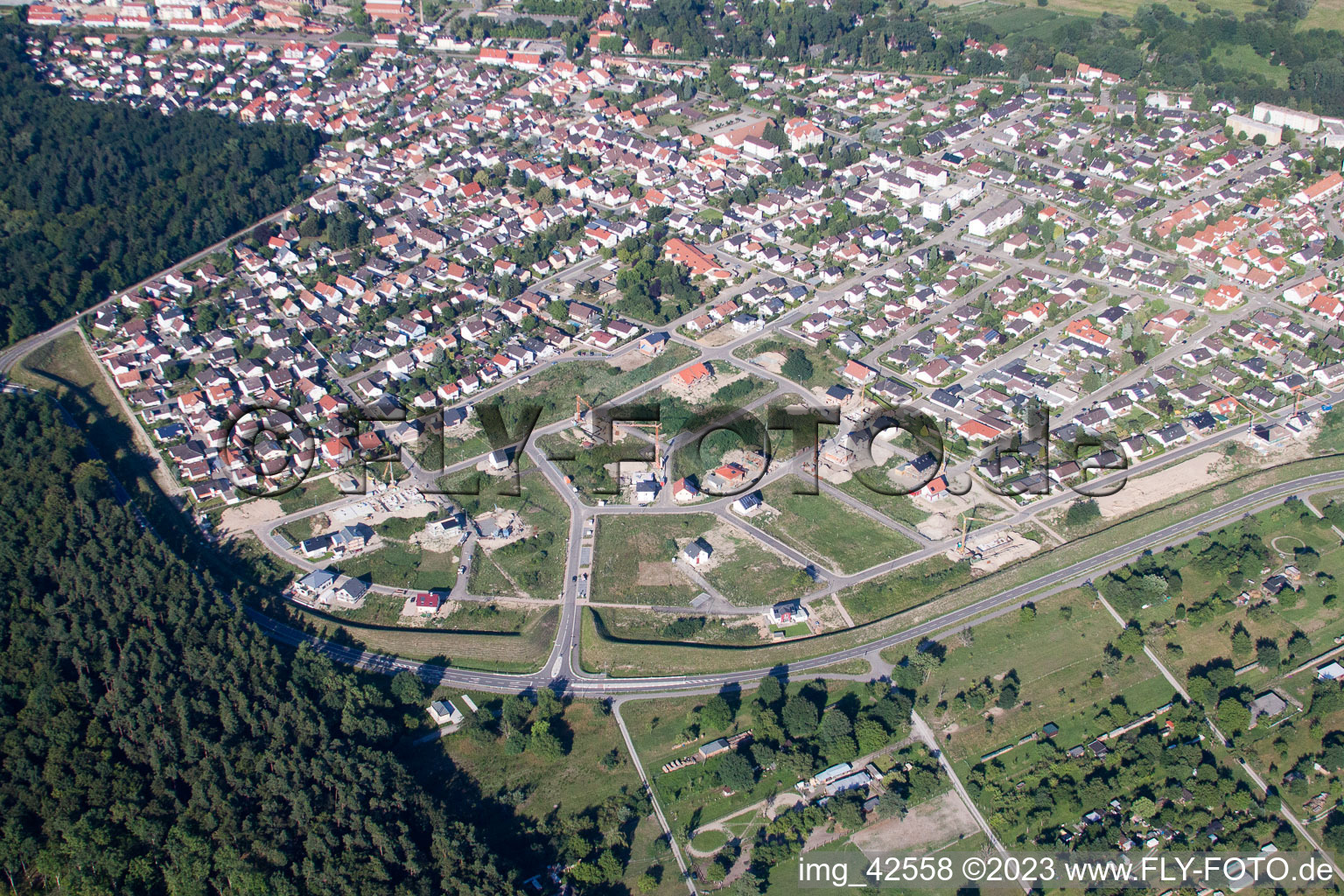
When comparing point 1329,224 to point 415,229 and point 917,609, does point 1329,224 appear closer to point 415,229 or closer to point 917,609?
point 917,609

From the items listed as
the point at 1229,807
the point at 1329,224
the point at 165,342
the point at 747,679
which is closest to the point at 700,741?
the point at 747,679

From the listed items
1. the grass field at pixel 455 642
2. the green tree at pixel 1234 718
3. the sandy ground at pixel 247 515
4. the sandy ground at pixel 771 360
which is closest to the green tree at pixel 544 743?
the grass field at pixel 455 642

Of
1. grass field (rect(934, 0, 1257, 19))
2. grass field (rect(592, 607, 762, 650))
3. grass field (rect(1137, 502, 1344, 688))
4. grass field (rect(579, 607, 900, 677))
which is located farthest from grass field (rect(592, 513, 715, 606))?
grass field (rect(934, 0, 1257, 19))

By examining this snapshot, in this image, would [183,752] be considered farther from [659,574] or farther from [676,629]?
[659,574]

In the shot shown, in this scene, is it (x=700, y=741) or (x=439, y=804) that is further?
(x=700, y=741)

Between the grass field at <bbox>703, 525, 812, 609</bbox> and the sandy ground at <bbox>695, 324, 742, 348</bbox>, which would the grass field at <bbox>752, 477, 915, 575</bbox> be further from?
the sandy ground at <bbox>695, 324, 742, 348</bbox>

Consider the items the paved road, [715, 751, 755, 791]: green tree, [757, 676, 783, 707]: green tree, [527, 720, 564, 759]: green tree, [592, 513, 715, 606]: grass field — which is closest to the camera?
[715, 751, 755, 791]: green tree
